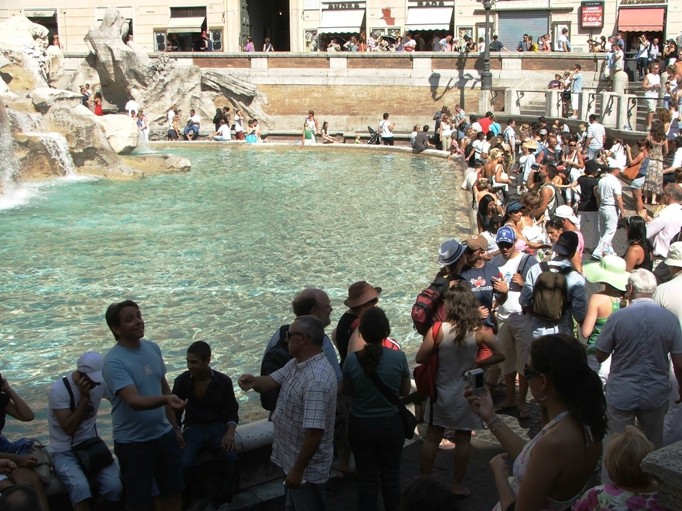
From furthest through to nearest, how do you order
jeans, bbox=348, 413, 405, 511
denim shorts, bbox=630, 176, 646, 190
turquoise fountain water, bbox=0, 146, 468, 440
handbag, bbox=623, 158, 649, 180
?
handbag, bbox=623, 158, 649, 180
denim shorts, bbox=630, 176, 646, 190
turquoise fountain water, bbox=0, 146, 468, 440
jeans, bbox=348, 413, 405, 511

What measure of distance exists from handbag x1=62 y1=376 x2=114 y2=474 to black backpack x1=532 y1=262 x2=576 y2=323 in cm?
302

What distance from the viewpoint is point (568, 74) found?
2808 centimetres

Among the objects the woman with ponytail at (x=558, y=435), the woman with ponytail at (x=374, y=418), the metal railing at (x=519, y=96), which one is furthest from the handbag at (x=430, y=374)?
the metal railing at (x=519, y=96)

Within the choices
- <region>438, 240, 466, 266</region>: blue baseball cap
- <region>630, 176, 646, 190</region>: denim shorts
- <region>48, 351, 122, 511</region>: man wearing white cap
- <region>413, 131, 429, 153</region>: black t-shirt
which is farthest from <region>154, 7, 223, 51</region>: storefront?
<region>48, 351, 122, 511</region>: man wearing white cap

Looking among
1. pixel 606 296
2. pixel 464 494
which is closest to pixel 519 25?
pixel 606 296

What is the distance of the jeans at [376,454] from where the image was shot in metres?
4.66

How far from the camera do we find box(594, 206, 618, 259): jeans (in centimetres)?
1099

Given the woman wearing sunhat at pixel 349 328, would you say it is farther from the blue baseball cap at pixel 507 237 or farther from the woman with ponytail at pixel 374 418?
the blue baseball cap at pixel 507 237

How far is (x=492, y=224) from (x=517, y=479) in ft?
20.1

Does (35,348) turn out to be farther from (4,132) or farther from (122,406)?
(4,132)

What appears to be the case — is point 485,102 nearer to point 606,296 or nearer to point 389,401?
point 606,296

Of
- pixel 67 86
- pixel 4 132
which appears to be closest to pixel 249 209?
pixel 4 132

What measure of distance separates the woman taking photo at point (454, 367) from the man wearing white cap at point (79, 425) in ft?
5.84

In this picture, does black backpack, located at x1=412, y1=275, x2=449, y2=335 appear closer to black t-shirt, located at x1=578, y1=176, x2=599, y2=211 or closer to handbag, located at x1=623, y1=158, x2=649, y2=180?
black t-shirt, located at x1=578, y1=176, x2=599, y2=211
